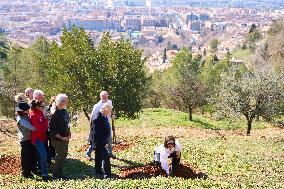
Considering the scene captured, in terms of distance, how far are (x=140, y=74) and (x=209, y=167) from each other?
36.8 ft

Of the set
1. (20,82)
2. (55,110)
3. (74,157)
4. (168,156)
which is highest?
(55,110)

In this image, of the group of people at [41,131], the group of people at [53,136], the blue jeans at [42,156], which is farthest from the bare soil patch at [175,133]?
the blue jeans at [42,156]

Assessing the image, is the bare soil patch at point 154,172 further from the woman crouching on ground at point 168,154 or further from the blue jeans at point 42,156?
the blue jeans at point 42,156

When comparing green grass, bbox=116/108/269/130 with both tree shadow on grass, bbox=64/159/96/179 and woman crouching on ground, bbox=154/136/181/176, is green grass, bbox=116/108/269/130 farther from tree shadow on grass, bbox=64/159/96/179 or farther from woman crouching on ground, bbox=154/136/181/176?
woman crouching on ground, bbox=154/136/181/176

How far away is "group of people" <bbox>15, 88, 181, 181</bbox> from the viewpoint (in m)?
10.9

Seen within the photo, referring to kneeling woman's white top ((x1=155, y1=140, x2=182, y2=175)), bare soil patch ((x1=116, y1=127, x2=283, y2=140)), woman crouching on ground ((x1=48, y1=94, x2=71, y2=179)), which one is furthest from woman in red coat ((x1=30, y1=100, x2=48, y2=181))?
bare soil patch ((x1=116, y1=127, x2=283, y2=140))

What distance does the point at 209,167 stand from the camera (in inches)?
543

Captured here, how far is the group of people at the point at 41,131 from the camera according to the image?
10.9 meters

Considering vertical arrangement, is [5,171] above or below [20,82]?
above

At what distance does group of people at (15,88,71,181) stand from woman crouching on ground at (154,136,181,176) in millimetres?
2961

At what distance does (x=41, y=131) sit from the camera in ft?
36.9

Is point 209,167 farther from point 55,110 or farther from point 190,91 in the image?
point 190,91

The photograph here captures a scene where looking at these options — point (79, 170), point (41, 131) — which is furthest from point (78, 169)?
point (41, 131)

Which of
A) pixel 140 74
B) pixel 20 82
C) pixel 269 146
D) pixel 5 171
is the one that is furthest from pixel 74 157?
pixel 20 82
